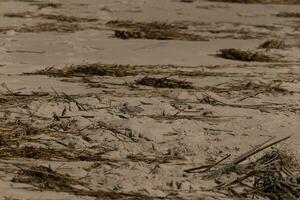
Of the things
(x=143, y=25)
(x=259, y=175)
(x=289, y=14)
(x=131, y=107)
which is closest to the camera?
(x=259, y=175)

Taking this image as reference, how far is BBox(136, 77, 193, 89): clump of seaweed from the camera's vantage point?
225 inches

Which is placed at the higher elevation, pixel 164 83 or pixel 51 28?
pixel 51 28

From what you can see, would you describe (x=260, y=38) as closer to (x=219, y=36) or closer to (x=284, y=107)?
(x=219, y=36)

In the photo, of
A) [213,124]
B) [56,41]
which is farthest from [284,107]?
[56,41]

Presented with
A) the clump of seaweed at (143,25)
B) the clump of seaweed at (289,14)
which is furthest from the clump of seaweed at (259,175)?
the clump of seaweed at (289,14)

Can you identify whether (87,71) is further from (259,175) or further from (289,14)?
(289,14)

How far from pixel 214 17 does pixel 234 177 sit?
6.92 m

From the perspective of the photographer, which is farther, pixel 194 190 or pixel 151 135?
pixel 151 135

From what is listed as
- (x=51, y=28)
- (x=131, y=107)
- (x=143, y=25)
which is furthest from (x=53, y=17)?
(x=131, y=107)

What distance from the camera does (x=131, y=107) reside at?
4934 mm

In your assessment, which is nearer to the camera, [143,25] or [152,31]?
[152,31]

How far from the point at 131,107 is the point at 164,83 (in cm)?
87

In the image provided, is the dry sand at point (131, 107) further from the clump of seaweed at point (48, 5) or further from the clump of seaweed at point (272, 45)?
the clump of seaweed at point (48, 5)

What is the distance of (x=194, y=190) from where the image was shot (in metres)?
3.59
